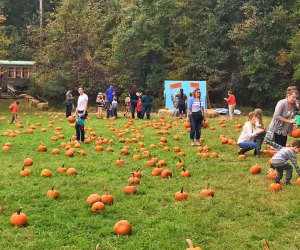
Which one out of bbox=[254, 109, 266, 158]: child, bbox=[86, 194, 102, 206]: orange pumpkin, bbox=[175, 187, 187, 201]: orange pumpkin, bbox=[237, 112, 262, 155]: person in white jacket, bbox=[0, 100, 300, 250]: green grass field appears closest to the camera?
bbox=[0, 100, 300, 250]: green grass field

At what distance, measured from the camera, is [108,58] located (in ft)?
116

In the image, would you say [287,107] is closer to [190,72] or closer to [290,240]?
[290,240]

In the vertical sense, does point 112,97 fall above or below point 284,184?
above

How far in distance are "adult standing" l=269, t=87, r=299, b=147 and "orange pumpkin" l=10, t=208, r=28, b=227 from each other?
543 centimetres

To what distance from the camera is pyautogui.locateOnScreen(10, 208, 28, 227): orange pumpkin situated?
5.61 meters

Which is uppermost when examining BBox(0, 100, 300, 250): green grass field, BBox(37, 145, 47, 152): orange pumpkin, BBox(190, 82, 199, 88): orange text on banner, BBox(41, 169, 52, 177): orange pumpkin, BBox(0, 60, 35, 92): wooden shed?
BBox(0, 60, 35, 92): wooden shed

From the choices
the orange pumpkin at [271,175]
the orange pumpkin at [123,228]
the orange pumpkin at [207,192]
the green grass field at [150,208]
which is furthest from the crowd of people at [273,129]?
the orange pumpkin at [123,228]

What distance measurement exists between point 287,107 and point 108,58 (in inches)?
1093

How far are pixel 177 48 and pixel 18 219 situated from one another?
2808cm

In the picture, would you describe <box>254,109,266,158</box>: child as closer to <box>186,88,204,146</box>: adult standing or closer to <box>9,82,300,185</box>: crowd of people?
<box>9,82,300,185</box>: crowd of people

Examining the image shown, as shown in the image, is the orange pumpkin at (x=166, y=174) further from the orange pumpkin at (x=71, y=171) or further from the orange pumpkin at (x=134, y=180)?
the orange pumpkin at (x=71, y=171)

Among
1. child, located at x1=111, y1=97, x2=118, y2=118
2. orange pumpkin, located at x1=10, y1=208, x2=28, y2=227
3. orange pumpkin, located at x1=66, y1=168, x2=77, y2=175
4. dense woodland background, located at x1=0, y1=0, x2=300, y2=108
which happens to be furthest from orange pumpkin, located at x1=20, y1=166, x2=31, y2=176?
dense woodland background, located at x1=0, y1=0, x2=300, y2=108

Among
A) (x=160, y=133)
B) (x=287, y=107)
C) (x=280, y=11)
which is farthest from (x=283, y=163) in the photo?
(x=280, y=11)

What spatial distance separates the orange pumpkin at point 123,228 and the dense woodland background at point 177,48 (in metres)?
24.0
